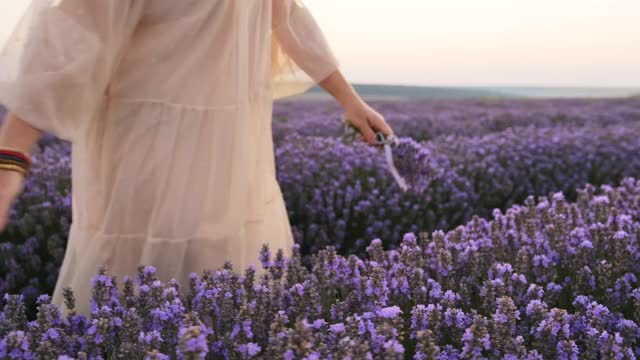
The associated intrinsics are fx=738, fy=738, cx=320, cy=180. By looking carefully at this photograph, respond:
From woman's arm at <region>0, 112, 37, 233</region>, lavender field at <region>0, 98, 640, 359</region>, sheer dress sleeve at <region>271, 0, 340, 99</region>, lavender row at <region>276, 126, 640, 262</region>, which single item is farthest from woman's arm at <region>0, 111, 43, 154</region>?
lavender row at <region>276, 126, 640, 262</region>

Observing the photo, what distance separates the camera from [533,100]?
2191 cm

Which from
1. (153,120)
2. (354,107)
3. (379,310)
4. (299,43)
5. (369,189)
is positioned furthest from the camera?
(369,189)

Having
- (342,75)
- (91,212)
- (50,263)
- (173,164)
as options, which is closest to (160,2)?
(173,164)

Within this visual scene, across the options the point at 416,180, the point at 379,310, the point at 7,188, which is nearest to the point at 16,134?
the point at 7,188

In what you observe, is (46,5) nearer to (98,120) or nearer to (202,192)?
(98,120)

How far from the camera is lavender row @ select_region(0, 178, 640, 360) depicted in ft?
5.16

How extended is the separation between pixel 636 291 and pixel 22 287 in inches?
113

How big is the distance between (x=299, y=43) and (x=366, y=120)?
0.38 meters

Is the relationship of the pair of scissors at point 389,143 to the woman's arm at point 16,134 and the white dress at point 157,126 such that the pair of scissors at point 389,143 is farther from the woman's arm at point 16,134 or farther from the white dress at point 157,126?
the woman's arm at point 16,134

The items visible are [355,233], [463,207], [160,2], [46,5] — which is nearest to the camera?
[46,5]

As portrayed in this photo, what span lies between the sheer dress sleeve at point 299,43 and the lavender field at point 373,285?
49 cm

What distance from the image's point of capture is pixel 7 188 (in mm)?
1743

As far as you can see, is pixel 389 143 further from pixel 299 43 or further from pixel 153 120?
pixel 153 120

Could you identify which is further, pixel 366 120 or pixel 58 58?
pixel 366 120
